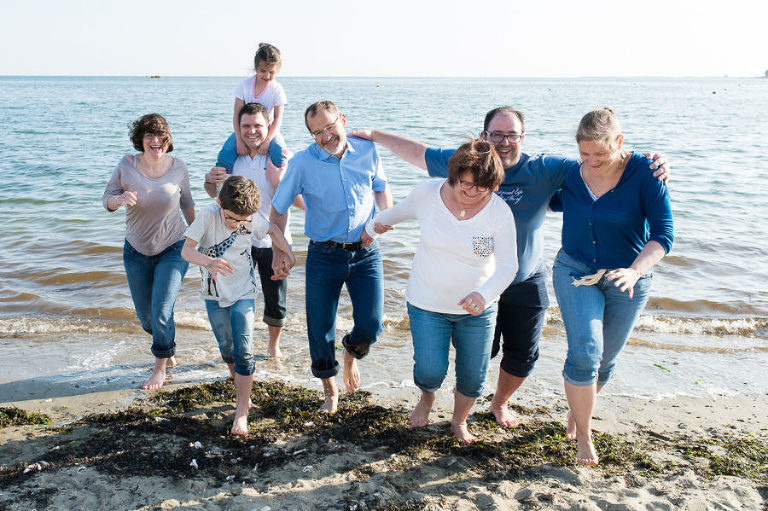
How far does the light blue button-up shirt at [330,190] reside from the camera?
455cm

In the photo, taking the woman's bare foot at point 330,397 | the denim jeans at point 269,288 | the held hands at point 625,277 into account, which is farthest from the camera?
the denim jeans at point 269,288

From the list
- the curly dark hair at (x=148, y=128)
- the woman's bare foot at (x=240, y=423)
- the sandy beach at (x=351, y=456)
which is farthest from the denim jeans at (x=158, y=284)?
the woman's bare foot at (x=240, y=423)

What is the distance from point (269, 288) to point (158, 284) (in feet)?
3.23

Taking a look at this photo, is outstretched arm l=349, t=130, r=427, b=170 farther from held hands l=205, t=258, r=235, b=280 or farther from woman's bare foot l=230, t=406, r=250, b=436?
woman's bare foot l=230, t=406, r=250, b=436

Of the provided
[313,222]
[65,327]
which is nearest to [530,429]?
[313,222]

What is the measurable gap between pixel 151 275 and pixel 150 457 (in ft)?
5.84

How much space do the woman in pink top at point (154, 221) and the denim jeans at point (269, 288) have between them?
0.64 m

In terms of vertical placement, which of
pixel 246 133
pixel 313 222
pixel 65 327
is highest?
pixel 246 133

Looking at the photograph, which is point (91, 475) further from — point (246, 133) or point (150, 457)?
point (246, 133)

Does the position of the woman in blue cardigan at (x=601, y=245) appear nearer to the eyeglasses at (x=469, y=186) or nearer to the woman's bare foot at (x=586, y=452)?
the woman's bare foot at (x=586, y=452)

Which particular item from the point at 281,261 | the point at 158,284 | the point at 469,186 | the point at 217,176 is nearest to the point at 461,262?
the point at 469,186

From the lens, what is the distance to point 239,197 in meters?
4.35

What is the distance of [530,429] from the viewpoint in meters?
4.69

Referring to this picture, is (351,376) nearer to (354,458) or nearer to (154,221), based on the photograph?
(354,458)
